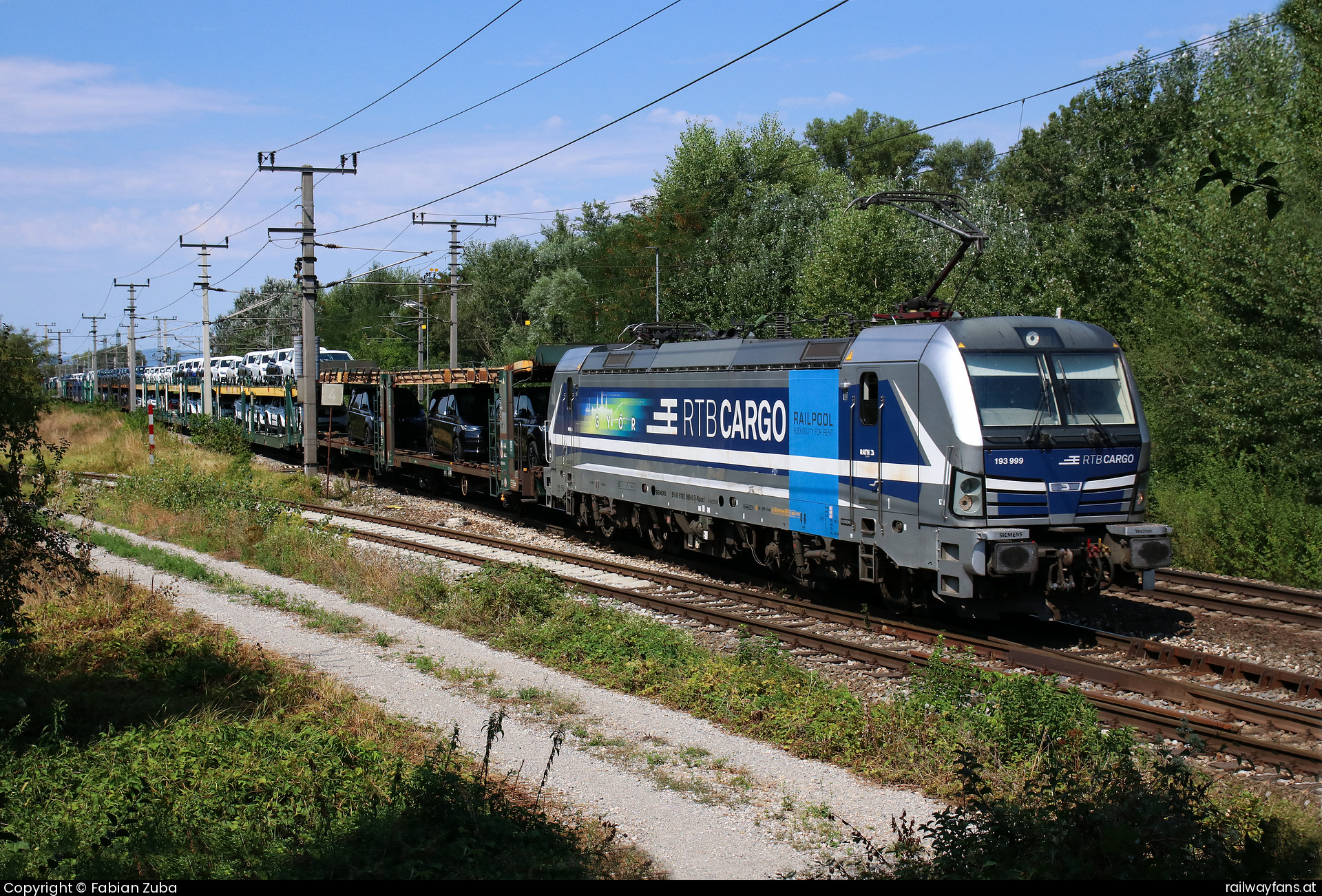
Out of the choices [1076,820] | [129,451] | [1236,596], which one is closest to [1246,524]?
[1236,596]

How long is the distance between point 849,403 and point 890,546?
1868 mm

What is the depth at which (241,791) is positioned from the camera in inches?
253

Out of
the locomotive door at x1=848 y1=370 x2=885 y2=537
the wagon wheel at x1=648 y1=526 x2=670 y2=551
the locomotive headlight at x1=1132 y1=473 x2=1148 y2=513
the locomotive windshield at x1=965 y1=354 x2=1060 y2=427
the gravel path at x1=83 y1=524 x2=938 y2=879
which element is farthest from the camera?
the wagon wheel at x1=648 y1=526 x2=670 y2=551

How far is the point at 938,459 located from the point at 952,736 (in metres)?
4.11

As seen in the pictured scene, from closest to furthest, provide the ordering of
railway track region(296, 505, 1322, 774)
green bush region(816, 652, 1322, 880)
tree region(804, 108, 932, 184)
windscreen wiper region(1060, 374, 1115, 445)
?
green bush region(816, 652, 1322, 880)
railway track region(296, 505, 1322, 774)
windscreen wiper region(1060, 374, 1115, 445)
tree region(804, 108, 932, 184)

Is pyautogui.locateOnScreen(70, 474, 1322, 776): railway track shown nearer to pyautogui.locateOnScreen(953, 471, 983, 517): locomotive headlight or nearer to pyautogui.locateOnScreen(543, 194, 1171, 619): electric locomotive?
pyautogui.locateOnScreen(543, 194, 1171, 619): electric locomotive

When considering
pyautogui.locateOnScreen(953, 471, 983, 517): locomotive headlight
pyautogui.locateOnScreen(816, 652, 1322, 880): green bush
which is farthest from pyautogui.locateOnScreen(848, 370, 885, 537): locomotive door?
pyautogui.locateOnScreen(816, 652, 1322, 880): green bush

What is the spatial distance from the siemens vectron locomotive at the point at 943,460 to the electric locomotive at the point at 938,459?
2 centimetres

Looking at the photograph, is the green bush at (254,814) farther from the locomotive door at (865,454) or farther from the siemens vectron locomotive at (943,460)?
the locomotive door at (865,454)

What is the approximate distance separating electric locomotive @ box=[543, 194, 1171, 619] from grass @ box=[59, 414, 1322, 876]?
203cm

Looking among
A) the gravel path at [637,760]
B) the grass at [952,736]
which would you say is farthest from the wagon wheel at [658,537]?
the gravel path at [637,760]

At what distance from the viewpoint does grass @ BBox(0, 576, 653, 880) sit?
5.40 meters

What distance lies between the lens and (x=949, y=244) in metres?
27.5

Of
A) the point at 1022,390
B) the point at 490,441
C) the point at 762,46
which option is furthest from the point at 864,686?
the point at 490,441
